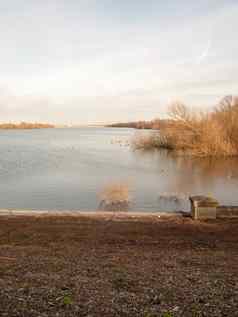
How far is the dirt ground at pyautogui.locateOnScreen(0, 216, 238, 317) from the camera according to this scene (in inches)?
157

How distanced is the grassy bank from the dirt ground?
24.7 meters

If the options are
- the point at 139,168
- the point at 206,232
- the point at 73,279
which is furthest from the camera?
the point at 139,168

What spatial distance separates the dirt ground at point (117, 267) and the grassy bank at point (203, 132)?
24740 mm

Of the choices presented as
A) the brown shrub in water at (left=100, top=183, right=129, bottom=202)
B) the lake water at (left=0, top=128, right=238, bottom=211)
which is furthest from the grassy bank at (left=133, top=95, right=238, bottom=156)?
the brown shrub in water at (left=100, top=183, right=129, bottom=202)

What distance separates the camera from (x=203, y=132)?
33125mm

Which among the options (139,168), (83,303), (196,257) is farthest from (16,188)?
(83,303)

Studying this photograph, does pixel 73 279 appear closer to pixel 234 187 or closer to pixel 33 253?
pixel 33 253

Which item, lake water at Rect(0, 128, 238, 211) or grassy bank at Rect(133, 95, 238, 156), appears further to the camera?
grassy bank at Rect(133, 95, 238, 156)

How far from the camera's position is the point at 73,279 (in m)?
4.91

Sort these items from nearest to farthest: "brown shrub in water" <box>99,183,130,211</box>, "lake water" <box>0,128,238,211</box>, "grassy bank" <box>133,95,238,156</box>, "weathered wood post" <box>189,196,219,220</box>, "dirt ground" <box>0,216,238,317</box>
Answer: "dirt ground" <box>0,216,238,317</box> → "weathered wood post" <box>189,196,219,220</box> → "brown shrub in water" <box>99,183,130,211</box> → "lake water" <box>0,128,238,211</box> → "grassy bank" <box>133,95,238,156</box>

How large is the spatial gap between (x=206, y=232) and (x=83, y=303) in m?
4.73

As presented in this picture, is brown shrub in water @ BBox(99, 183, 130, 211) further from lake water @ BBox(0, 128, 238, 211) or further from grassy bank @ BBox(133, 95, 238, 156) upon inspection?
grassy bank @ BBox(133, 95, 238, 156)

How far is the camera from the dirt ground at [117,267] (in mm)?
3990

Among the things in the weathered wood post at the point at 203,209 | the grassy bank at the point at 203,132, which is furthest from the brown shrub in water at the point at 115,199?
the grassy bank at the point at 203,132
